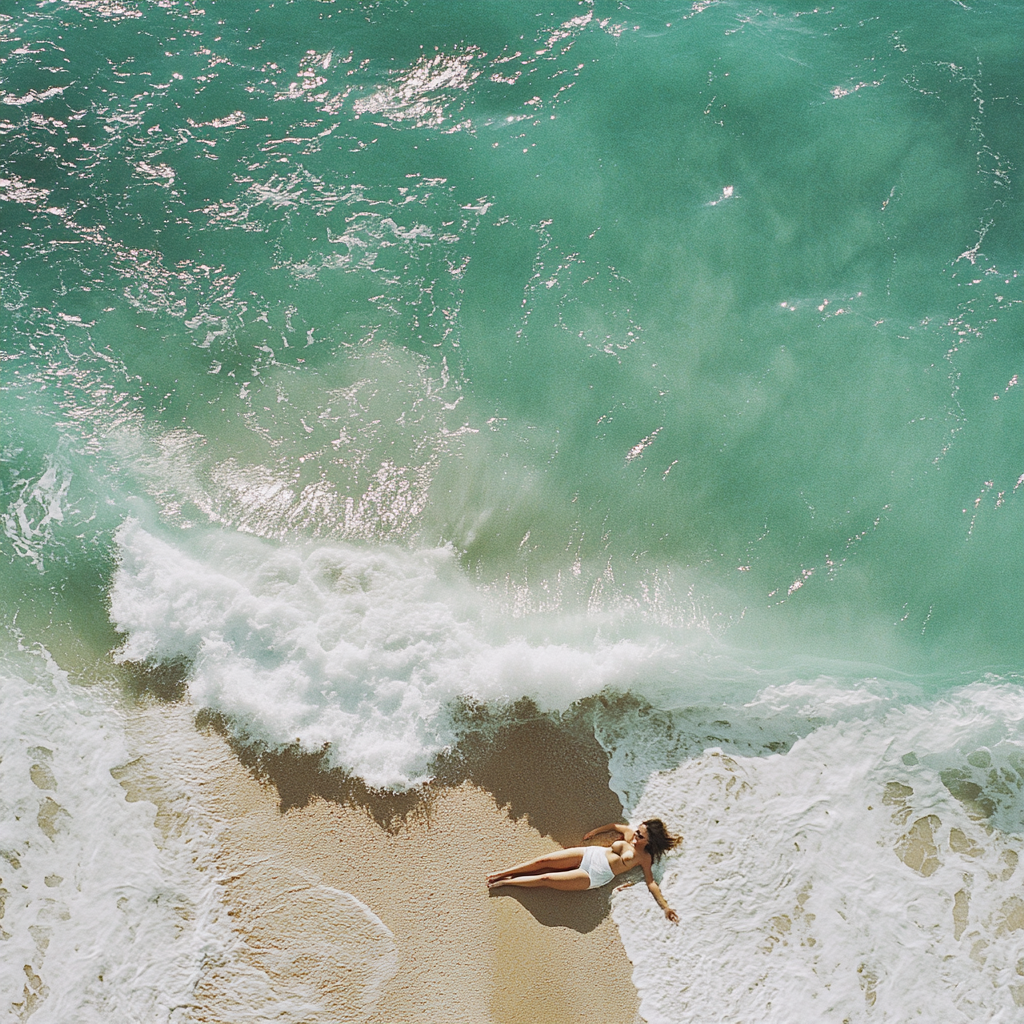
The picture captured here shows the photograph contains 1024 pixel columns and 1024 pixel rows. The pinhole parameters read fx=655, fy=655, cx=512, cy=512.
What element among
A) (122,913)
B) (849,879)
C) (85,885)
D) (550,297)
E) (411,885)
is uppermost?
(550,297)

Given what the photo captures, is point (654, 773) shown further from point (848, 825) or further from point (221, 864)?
point (221, 864)

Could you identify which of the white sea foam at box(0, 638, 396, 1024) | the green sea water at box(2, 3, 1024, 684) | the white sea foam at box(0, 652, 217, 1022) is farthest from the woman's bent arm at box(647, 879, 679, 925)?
the white sea foam at box(0, 652, 217, 1022)

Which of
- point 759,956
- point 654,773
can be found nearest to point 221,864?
point 654,773

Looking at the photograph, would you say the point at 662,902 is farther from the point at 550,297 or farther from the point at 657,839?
the point at 550,297

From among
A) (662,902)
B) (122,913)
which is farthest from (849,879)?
(122,913)

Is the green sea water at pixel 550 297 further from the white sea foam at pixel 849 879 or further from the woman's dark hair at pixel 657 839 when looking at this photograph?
the woman's dark hair at pixel 657 839

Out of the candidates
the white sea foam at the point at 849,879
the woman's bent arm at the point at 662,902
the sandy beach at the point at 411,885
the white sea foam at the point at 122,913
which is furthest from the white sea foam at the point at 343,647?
the woman's bent arm at the point at 662,902
